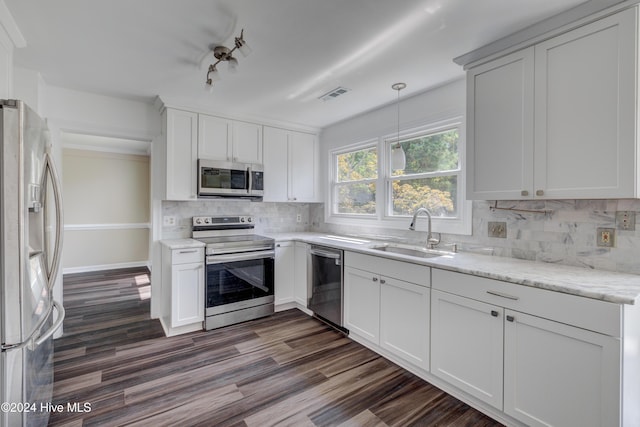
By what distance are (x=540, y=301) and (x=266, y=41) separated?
Answer: 7.30 feet

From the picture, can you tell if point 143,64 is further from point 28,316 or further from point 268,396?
point 268,396

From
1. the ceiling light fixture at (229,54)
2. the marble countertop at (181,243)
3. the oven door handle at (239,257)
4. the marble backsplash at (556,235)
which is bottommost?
the oven door handle at (239,257)

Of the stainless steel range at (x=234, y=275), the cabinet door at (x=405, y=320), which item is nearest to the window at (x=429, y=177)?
the cabinet door at (x=405, y=320)

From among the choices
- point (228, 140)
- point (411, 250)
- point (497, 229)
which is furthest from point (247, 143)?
point (497, 229)

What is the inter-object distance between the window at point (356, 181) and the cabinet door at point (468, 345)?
5.69ft

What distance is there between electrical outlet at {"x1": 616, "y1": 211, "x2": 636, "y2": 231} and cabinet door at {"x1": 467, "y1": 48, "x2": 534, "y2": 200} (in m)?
0.48

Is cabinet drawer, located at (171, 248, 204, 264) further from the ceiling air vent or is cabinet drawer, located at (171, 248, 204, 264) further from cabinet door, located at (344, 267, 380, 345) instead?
the ceiling air vent

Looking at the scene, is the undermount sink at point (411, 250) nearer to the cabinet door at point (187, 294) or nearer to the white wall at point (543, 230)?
the white wall at point (543, 230)

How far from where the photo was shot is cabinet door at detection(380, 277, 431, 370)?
7.03ft

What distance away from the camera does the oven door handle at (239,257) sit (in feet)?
10.00

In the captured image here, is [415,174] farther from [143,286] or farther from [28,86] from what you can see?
[143,286]

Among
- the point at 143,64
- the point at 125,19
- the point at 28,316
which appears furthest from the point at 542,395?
the point at 143,64

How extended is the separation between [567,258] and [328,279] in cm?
193

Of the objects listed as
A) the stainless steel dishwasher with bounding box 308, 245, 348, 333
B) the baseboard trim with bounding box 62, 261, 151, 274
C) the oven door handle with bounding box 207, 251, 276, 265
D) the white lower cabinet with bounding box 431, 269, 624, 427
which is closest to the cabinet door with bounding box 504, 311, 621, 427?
the white lower cabinet with bounding box 431, 269, 624, 427
